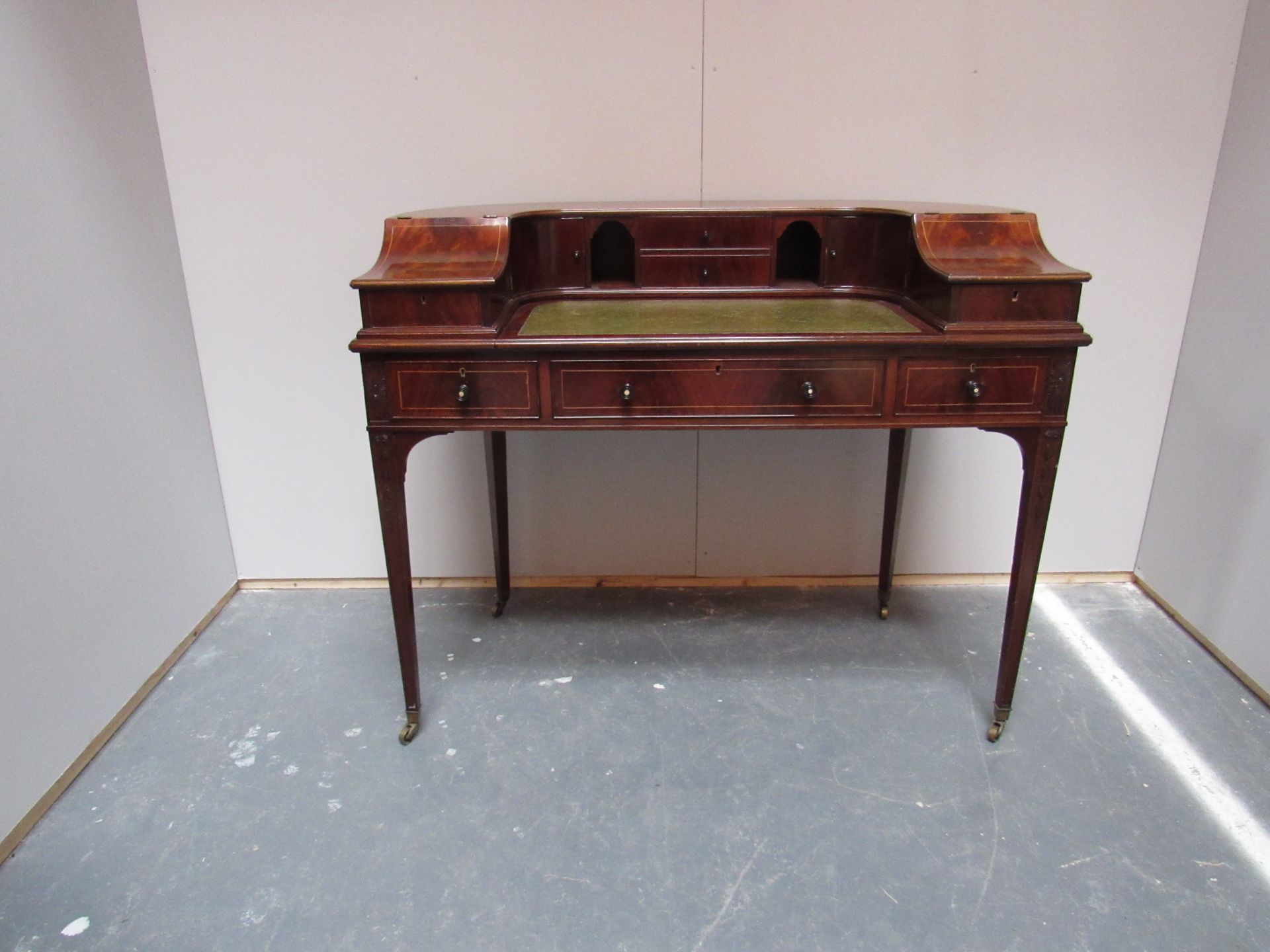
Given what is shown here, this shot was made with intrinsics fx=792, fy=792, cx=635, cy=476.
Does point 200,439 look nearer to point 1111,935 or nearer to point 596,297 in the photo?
point 596,297

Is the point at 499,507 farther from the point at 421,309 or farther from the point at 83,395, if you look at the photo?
the point at 83,395

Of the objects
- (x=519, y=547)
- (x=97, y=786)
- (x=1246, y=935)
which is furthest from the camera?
(x=519, y=547)

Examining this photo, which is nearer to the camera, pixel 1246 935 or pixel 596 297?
pixel 1246 935

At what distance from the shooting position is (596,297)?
1.93 m

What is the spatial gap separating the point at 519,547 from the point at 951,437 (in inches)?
53.6

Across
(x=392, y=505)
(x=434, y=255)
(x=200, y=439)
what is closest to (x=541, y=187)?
(x=434, y=255)

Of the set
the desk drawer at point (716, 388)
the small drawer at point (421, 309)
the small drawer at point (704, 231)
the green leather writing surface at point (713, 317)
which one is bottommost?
the desk drawer at point (716, 388)

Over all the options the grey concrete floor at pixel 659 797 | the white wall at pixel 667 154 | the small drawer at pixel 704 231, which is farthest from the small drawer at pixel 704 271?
the grey concrete floor at pixel 659 797

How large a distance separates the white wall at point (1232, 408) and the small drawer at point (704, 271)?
49.2 inches

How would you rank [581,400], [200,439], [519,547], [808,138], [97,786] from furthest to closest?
[519,547] → [200,439] → [808,138] → [97,786] → [581,400]

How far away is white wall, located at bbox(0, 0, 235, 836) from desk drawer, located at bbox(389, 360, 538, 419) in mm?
801

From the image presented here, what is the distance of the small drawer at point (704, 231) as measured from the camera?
1.87 m

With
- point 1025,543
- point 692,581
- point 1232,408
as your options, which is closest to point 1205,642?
point 1232,408

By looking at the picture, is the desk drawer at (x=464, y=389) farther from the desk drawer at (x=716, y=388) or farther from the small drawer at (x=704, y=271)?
the small drawer at (x=704, y=271)
